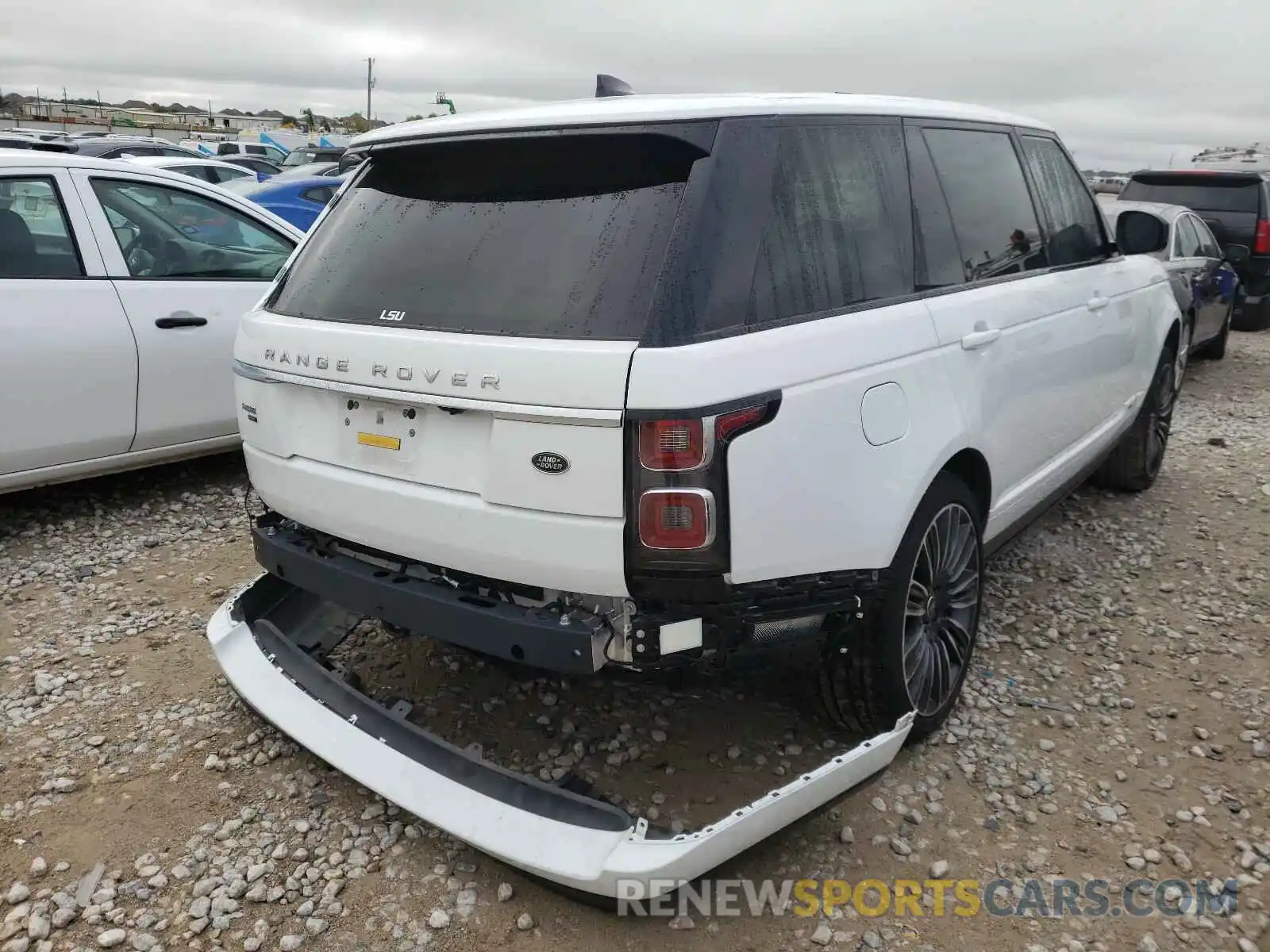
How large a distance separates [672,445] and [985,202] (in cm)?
191

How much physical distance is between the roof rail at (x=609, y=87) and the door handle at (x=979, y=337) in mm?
1335

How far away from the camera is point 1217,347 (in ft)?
32.4

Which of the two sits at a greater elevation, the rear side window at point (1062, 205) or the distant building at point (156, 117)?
the distant building at point (156, 117)

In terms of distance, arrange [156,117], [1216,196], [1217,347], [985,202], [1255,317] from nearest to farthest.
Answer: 1. [985,202]
2. [1217,347]
3. [1216,196]
4. [1255,317]
5. [156,117]

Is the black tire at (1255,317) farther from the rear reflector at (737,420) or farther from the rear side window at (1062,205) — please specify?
the rear reflector at (737,420)

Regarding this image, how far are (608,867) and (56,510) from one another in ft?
13.5

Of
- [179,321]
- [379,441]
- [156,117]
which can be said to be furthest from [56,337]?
[156,117]

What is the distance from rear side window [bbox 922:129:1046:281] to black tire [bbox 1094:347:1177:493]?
1.92 metres

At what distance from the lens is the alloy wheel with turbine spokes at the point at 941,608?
2869 millimetres

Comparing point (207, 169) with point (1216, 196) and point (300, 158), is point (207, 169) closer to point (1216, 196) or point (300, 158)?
point (300, 158)

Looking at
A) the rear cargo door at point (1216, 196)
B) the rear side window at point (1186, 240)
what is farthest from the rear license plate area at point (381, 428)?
the rear cargo door at point (1216, 196)

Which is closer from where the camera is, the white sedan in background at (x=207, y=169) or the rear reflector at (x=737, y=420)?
the rear reflector at (x=737, y=420)

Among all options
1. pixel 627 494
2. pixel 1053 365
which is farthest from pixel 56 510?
pixel 1053 365

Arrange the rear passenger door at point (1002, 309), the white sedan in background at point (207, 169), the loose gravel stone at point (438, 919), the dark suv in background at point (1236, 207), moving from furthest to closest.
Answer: the white sedan in background at point (207, 169)
the dark suv in background at point (1236, 207)
the rear passenger door at point (1002, 309)
the loose gravel stone at point (438, 919)
